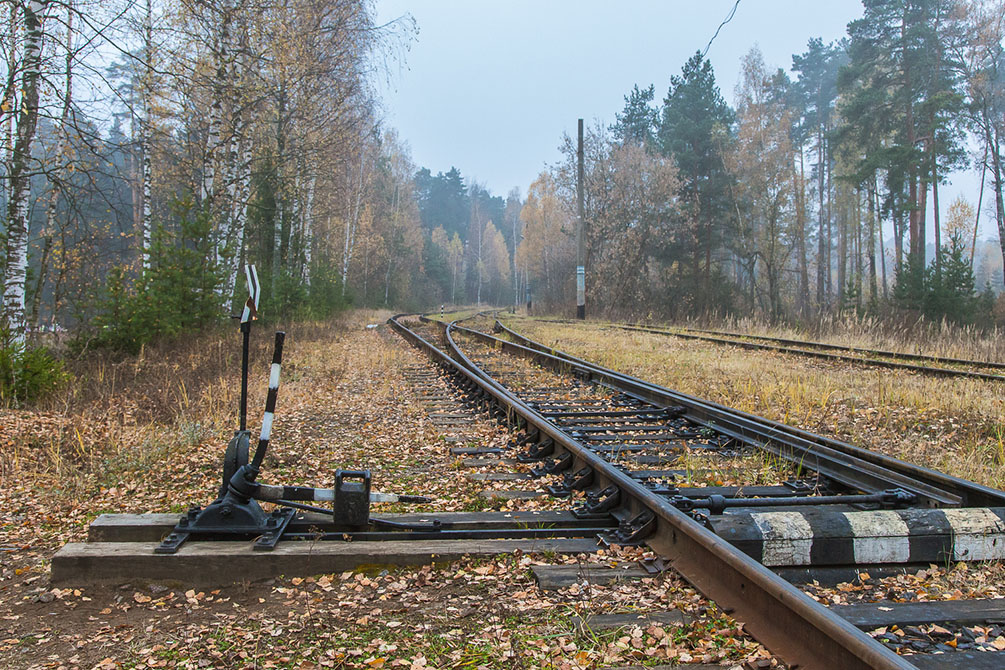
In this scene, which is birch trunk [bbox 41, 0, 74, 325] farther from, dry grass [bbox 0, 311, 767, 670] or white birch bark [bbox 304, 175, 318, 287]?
white birch bark [bbox 304, 175, 318, 287]

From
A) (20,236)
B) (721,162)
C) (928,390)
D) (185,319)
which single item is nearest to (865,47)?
(721,162)

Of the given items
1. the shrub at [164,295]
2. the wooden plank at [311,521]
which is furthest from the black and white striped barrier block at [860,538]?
the shrub at [164,295]

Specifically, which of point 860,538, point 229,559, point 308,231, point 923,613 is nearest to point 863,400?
point 860,538

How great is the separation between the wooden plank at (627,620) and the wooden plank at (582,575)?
298 millimetres

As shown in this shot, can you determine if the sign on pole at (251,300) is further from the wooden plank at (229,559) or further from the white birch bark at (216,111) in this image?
the white birch bark at (216,111)

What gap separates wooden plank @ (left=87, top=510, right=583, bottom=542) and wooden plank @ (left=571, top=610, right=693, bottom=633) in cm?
110

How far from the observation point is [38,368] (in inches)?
299

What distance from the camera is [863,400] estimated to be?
24.2 feet

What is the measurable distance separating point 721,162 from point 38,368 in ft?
110

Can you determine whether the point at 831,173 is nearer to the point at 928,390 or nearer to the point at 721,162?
the point at 721,162

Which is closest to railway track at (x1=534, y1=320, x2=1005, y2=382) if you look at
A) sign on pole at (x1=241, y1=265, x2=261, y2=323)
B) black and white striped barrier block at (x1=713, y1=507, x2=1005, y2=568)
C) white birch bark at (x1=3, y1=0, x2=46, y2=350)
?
black and white striped barrier block at (x1=713, y1=507, x2=1005, y2=568)

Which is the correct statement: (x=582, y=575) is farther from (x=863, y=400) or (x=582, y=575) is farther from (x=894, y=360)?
(x=894, y=360)

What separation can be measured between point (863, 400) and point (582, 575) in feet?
18.8

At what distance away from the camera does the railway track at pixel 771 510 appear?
2289mm
